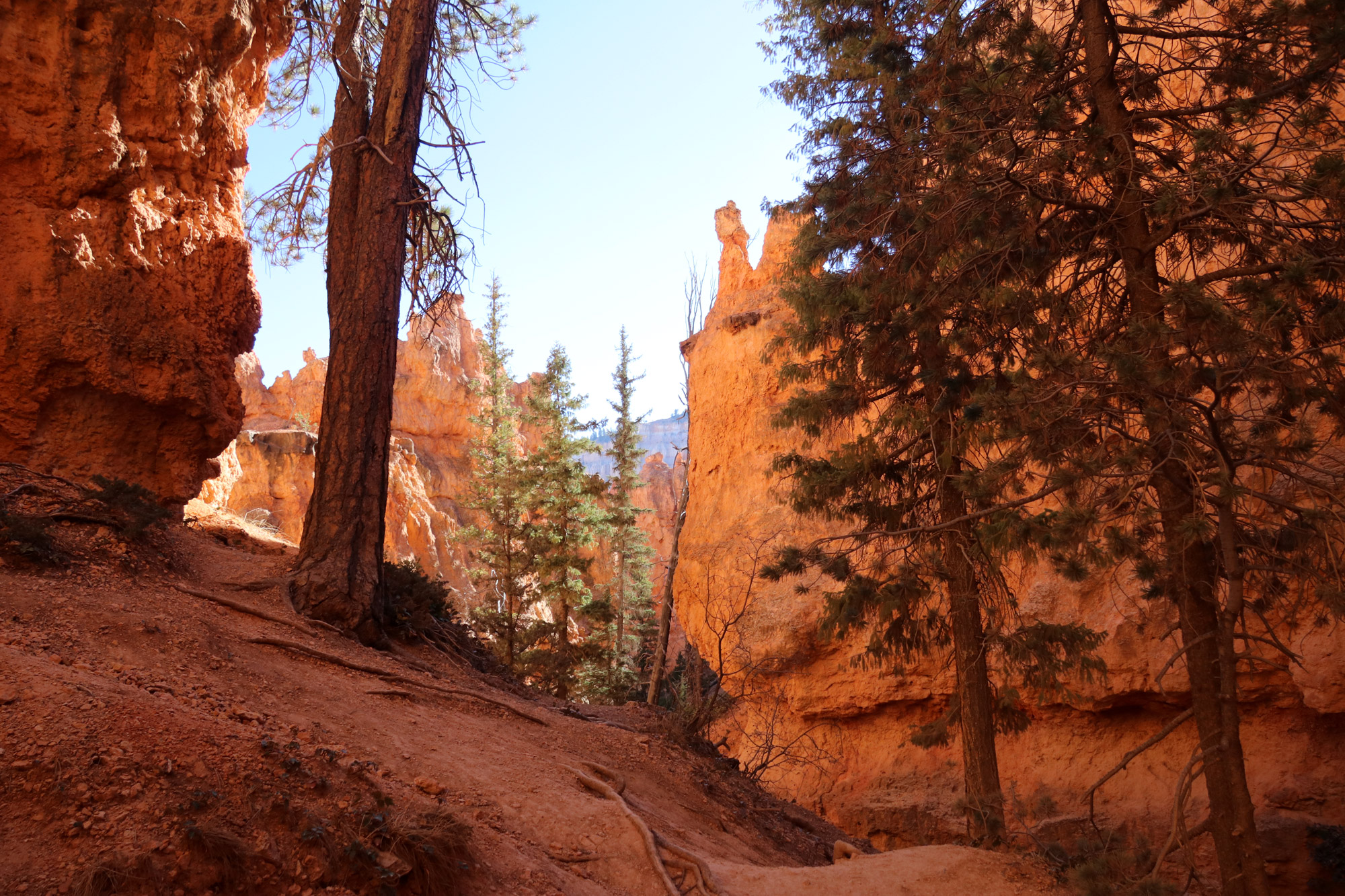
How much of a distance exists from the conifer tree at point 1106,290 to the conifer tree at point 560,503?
12.4m

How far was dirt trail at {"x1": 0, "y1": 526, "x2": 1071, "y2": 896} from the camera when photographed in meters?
2.66

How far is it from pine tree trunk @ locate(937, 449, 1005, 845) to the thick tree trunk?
1.59m

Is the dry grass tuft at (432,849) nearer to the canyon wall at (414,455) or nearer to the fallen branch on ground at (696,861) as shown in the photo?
the fallen branch on ground at (696,861)

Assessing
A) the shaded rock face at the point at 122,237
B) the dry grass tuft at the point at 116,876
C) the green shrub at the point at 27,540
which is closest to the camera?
the dry grass tuft at the point at 116,876

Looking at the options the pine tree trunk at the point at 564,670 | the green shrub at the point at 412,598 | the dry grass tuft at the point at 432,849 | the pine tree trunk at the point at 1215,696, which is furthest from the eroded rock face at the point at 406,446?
the dry grass tuft at the point at 432,849

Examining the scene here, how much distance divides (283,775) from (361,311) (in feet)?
15.7

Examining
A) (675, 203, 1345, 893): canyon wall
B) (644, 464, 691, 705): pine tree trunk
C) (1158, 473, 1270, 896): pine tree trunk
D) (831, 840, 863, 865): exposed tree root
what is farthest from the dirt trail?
(644, 464, 691, 705): pine tree trunk

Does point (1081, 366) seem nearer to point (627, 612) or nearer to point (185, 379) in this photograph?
point (185, 379)

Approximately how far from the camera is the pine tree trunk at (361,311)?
6.75 meters

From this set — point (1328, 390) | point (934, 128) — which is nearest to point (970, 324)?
point (934, 128)

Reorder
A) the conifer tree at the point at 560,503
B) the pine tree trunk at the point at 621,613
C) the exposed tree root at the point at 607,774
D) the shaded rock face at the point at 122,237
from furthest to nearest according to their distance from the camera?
the pine tree trunk at the point at 621,613
the conifer tree at the point at 560,503
the shaded rock face at the point at 122,237
the exposed tree root at the point at 607,774

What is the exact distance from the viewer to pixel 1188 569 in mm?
5254

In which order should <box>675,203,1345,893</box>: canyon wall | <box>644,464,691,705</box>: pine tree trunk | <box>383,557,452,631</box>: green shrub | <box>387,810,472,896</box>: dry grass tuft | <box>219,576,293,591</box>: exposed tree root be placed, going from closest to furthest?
<box>387,810,472,896</box>: dry grass tuft, <box>219,576,293,591</box>: exposed tree root, <box>383,557,452,631</box>: green shrub, <box>675,203,1345,893</box>: canyon wall, <box>644,464,691,705</box>: pine tree trunk

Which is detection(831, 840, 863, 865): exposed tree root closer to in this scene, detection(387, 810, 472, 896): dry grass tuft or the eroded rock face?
detection(387, 810, 472, 896): dry grass tuft
